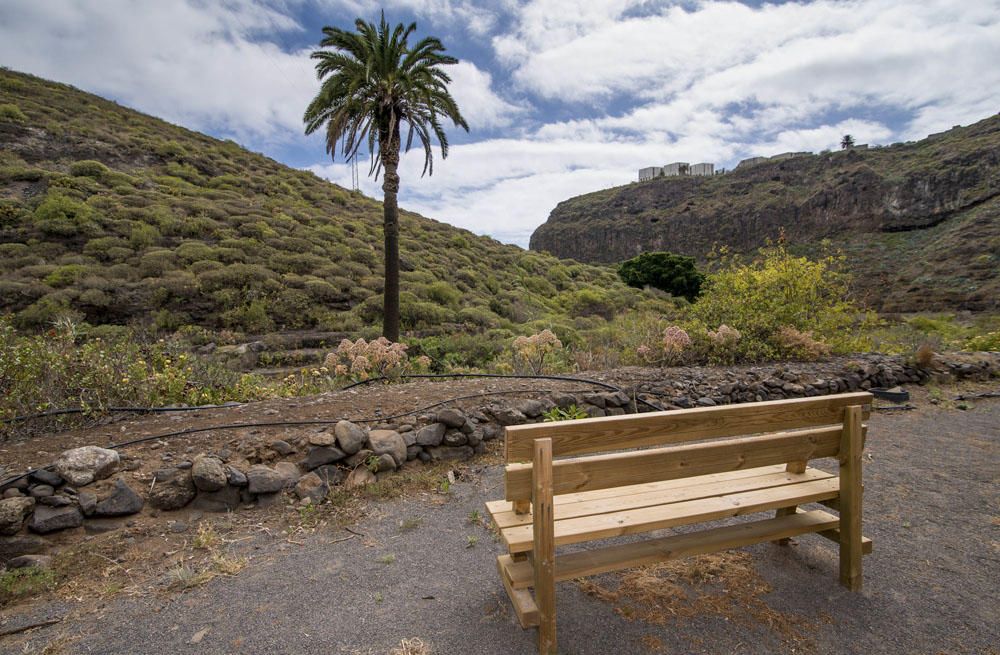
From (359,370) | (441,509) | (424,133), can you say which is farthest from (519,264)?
(441,509)

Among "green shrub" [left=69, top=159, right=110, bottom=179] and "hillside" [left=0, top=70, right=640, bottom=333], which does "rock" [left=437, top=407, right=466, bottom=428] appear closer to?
"hillside" [left=0, top=70, right=640, bottom=333]

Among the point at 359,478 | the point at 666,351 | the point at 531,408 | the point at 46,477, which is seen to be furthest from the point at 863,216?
the point at 46,477

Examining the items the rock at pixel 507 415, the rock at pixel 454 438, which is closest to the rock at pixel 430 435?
the rock at pixel 454 438

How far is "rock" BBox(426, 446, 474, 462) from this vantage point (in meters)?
4.43

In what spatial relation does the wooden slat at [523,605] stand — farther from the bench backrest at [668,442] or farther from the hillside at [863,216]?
the hillside at [863,216]

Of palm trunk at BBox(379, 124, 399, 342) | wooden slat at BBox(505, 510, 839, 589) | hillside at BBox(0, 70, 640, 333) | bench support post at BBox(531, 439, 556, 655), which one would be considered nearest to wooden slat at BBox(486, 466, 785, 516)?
wooden slat at BBox(505, 510, 839, 589)

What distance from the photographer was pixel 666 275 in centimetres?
3425

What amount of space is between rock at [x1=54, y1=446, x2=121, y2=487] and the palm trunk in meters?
6.99

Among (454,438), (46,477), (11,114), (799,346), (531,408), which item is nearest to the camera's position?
(46,477)

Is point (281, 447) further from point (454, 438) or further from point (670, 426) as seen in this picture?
point (670, 426)

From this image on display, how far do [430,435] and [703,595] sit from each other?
2.66 m

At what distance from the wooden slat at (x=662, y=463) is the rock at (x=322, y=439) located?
244 cm

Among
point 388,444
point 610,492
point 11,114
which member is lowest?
point 388,444

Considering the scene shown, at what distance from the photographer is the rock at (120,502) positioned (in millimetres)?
3105
